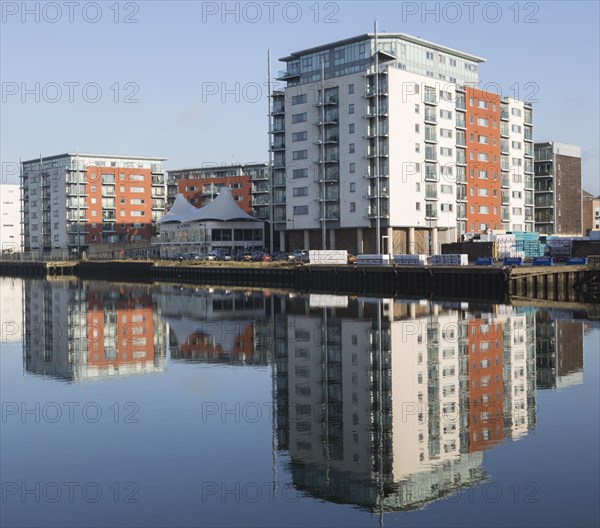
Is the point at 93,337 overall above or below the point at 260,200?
below

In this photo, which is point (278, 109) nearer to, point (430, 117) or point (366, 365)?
point (430, 117)

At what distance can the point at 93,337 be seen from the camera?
157 ft

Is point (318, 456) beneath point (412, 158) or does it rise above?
beneath

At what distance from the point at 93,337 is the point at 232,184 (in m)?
143

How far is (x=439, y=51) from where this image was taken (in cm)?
12525

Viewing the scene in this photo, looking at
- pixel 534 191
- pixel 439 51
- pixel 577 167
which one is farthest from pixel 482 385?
pixel 577 167

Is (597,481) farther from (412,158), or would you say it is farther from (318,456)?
(412,158)

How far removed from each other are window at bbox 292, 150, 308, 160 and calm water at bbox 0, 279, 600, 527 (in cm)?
7524

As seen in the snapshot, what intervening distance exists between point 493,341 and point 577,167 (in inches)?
5388

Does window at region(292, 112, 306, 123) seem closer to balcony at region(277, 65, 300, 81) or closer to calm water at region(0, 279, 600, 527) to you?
balcony at region(277, 65, 300, 81)

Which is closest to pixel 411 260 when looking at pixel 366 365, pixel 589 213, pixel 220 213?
pixel 366 365

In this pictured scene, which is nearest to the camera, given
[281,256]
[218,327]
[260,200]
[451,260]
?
[218,327]

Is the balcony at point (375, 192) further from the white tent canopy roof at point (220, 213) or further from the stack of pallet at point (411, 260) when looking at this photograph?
the white tent canopy roof at point (220, 213)

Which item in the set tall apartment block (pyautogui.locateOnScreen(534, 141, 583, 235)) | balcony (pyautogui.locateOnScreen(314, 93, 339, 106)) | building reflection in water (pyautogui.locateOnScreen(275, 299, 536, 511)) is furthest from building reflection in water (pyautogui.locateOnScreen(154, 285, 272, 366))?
tall apartment block (pyautogui.locateOnScreen(534, 141, 583, 235))
